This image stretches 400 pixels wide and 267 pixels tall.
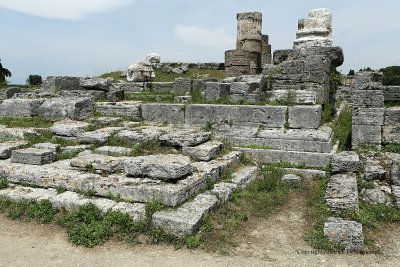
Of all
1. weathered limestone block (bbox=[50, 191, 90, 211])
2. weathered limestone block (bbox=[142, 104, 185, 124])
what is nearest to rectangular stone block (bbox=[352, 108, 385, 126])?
weathered limestone block (bbox=[142, 104, 185, 124])

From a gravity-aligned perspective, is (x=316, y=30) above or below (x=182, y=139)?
above

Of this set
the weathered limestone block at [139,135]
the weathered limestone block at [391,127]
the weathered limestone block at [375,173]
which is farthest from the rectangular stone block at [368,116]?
the weathered limestone block at [139,135]

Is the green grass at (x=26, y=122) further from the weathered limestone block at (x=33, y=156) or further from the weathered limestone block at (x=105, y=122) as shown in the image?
the weathered limestone block at (x=33, y=156)

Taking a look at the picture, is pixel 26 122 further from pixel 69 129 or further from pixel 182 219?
pixel 182 219

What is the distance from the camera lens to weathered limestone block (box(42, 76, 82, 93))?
47.2ft

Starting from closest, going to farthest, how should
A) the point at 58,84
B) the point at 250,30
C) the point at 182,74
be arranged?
the point at 58,84 → the point at 250,30 → the point at 182,74

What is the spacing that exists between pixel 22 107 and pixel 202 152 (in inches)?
273

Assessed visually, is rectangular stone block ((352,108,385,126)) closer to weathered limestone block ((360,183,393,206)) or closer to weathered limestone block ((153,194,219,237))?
weathered limestone block ((360,183,393,206))

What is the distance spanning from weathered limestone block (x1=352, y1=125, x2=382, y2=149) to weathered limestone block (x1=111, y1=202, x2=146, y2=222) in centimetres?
589

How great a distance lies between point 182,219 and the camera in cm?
561

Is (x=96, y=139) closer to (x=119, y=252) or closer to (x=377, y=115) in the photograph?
(x=119, y=252)

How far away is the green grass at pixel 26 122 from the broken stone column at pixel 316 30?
10484 mm

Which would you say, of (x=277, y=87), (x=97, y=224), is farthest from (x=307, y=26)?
(x=97, y=224)

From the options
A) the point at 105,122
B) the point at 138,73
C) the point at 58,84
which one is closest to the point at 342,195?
the point at 105,122
